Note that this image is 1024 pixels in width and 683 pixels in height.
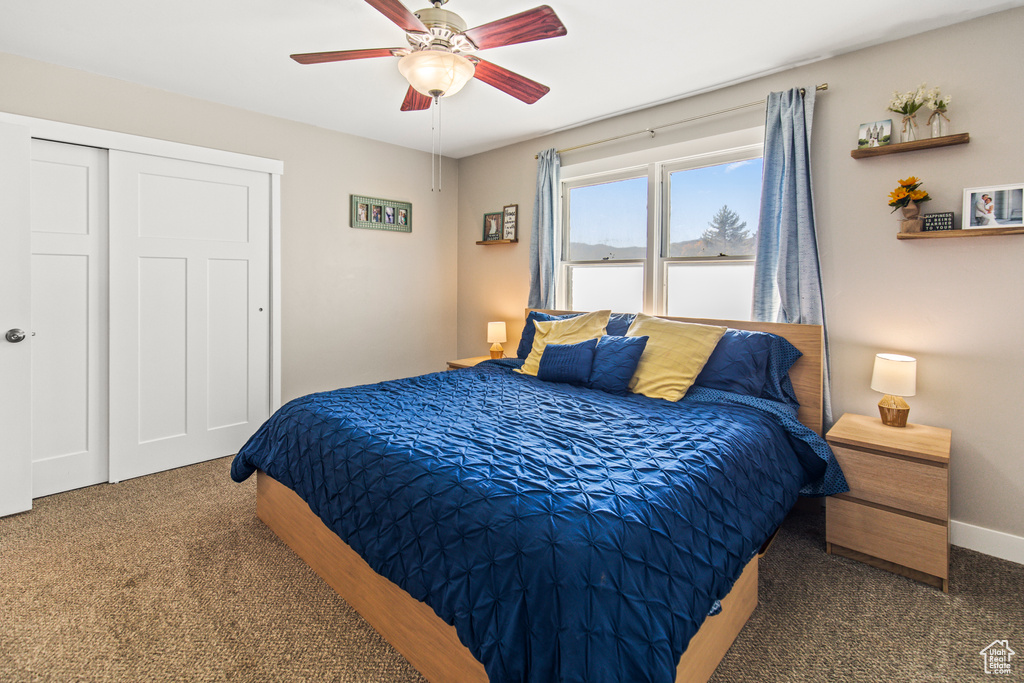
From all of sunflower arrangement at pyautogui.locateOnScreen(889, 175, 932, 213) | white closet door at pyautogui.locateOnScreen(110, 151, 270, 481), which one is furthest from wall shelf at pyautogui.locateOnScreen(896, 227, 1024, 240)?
white closet door at pyautogui.locateOnScreen(110, 151, 270, 481)

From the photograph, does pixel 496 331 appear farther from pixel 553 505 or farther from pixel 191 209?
pixel 553 505

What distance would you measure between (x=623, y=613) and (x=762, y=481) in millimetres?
1054

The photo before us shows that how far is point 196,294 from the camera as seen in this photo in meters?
3.36

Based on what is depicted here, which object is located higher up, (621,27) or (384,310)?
(621,27)

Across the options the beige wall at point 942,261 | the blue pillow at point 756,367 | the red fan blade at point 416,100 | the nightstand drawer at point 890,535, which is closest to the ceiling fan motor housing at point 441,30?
the red fan blade at point 416,100

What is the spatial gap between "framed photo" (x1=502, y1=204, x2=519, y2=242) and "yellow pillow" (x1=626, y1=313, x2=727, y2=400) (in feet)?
6.14

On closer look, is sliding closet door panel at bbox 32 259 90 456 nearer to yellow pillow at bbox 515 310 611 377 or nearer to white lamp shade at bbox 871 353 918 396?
yellow pillow at bbox 515 310 611 377

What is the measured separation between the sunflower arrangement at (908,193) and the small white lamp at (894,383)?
29.3 inches

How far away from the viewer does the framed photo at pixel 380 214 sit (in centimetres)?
414

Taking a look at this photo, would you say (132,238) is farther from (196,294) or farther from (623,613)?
(623,613)

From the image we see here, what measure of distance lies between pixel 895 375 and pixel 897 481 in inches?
20.0

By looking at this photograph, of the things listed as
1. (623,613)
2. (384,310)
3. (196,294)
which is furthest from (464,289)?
(623,613)

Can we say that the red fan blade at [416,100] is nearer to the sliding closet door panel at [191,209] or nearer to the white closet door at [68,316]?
the sliding closet door panel at [191,209]

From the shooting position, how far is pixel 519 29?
189cm
